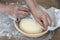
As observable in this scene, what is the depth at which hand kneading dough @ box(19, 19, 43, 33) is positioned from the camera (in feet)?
2.29

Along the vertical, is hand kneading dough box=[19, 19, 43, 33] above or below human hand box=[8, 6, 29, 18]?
below

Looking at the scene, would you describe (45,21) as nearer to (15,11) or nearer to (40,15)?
(40,15)

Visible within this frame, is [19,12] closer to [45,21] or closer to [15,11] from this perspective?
[15,11]

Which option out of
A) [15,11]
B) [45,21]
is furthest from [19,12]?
[45,21]

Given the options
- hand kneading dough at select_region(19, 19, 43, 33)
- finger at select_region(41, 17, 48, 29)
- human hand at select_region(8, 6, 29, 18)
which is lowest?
hand kneading dough at select_region(19, 19, 43, 33)

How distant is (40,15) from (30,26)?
0.07m

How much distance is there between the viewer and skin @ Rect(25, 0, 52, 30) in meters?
0.71

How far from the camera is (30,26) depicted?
70 centimetres

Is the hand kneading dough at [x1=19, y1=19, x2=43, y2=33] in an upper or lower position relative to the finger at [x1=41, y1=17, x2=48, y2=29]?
lower

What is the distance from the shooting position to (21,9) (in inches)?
29.2

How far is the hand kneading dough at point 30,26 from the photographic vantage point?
2.29 ft

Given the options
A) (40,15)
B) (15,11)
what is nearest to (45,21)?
(40,15)

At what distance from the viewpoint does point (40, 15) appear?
2.39 feet

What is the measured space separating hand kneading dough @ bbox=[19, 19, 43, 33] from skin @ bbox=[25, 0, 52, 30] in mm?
20
